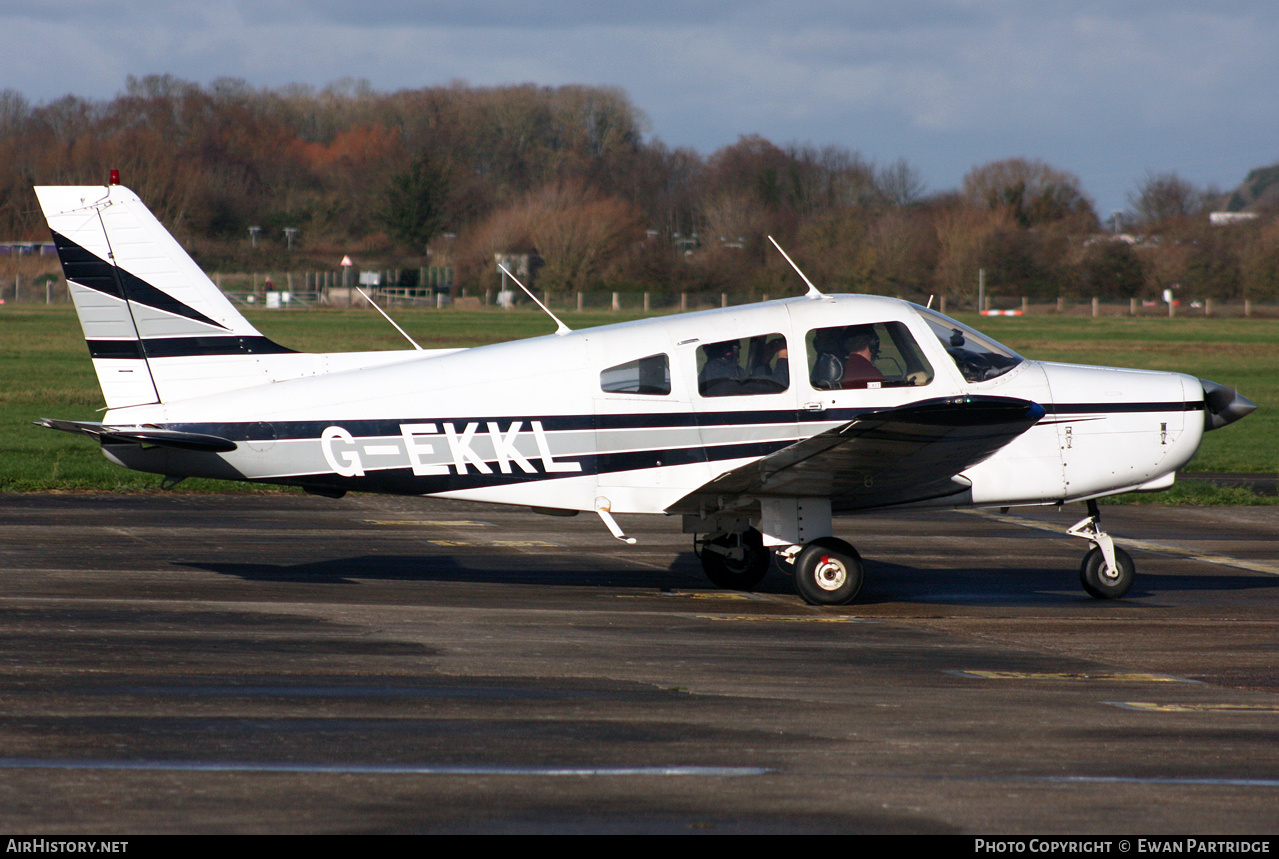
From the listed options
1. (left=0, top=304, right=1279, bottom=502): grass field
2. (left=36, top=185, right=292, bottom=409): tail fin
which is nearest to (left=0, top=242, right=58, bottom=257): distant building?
(left=0, top=304, right=1279, bottom=502): grass field

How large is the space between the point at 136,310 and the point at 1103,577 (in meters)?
8.10

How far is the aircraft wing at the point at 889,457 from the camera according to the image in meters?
9.30

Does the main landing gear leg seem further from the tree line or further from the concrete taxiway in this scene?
the tree line

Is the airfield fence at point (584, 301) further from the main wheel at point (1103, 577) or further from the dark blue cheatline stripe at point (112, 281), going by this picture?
the dark blue cheatline stripe at point (112, 281)

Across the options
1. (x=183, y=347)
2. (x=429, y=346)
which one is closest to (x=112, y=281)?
(x=183, y=347)

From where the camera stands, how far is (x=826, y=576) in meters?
10.5

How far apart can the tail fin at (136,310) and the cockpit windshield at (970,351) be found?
5357mm

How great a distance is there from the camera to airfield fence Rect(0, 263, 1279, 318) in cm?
8650

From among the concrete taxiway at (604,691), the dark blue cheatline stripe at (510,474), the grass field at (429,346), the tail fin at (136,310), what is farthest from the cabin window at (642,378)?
the grass field at (429,346)

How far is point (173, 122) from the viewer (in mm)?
123375

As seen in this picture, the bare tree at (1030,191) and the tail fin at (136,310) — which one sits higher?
the bare tree at (1030,191)

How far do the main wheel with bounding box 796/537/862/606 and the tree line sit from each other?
70.0 meters
